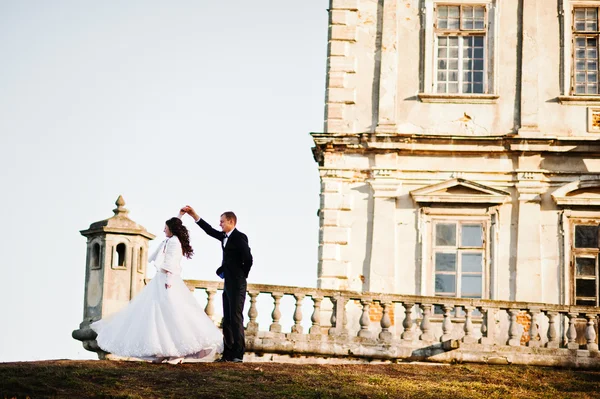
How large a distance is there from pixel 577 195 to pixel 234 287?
941 cm

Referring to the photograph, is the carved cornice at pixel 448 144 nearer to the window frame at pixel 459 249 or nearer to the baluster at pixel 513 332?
the window frame at pixel 459 249

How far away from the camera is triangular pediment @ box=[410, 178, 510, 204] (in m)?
24.4

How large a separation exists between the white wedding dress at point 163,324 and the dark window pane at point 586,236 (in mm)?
9809

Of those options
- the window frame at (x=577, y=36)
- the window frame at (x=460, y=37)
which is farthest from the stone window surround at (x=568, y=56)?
the window frame at (x=460, y=37)

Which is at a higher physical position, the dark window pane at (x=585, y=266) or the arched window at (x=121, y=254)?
Answer: the dark window pane at (x=585, y=266)

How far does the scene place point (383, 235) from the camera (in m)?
24.6

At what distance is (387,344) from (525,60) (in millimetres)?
7617

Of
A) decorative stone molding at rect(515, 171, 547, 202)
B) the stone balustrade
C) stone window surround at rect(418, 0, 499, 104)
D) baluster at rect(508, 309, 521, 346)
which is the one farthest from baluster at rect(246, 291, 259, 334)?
stone window surround at rect(418, 0, 499, 104)

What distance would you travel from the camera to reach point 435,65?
25.3m

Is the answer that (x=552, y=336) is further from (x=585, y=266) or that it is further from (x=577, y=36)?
(x=577, y=36)

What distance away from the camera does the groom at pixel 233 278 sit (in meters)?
17.5

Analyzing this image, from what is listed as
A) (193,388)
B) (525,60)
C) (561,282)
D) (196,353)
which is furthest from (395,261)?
(193,388)

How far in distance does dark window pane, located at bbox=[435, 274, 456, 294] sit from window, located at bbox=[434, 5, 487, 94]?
375cm

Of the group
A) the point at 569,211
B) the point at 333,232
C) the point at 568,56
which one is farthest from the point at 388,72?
the point at 569,211
